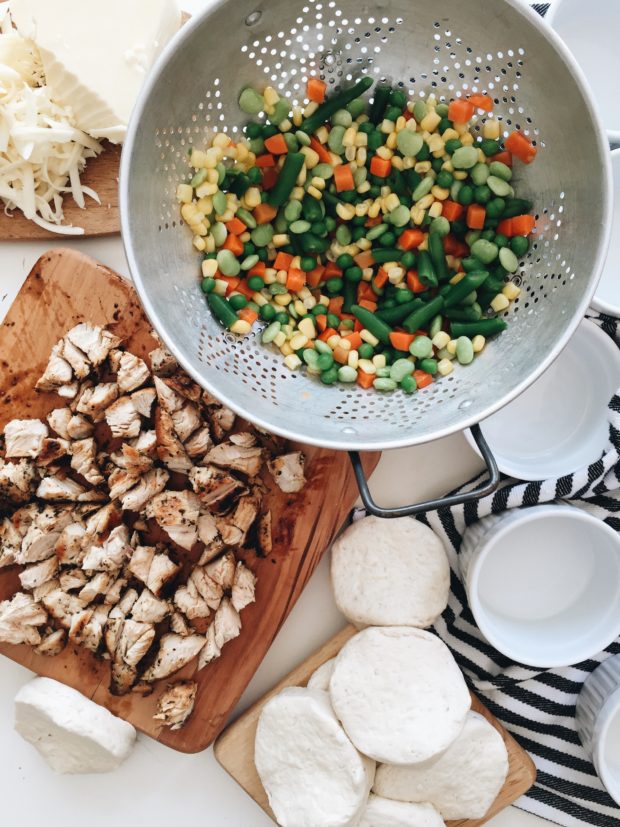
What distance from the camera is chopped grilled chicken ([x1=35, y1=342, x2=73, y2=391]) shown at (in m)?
2.25

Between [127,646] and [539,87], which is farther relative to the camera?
[127,646]

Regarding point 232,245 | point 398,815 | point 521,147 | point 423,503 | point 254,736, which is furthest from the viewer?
point 254,736

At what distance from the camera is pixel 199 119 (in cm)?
195

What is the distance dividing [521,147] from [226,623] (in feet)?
5.26

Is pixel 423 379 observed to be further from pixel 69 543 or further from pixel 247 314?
pixel 69 543

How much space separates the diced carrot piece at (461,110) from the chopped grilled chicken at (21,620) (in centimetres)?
190

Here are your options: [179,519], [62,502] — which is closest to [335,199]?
[179,519]

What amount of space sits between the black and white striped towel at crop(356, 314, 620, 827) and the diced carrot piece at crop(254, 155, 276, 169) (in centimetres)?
117

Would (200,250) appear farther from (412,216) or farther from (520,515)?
(520,515)

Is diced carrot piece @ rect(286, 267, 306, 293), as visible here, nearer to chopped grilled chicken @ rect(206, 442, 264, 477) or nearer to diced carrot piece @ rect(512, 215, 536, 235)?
chopped grilled chicken @ rect(206, 442, 264, 477)

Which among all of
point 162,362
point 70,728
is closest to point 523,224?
point 162,362

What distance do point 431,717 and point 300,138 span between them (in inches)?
67.4

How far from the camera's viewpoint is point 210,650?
2299 millimetres

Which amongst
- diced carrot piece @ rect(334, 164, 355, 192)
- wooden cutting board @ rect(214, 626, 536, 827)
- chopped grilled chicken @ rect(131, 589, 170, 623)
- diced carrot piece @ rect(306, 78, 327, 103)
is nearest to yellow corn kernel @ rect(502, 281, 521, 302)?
diced carrot piece @ rect(334, 164, 355, 192)
